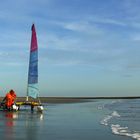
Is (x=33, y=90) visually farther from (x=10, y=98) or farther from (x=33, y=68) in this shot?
(x=10, y=98)

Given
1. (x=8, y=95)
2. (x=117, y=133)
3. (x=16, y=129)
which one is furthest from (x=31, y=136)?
(x=8, y=95)

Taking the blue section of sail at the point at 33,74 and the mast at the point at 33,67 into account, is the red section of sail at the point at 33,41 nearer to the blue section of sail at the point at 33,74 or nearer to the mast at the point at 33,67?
the mast at the point at 33,67

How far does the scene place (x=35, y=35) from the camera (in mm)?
31484

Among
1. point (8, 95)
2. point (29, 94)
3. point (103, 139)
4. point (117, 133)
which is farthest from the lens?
point (29, 94)

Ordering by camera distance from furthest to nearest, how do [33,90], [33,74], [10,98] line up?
[33,90], [33,74], [10,98]

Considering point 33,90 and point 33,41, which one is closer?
point 33,41

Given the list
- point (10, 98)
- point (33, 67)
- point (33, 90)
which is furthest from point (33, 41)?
point (10, 98)

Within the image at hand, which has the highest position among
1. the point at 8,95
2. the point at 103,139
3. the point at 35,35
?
the point at 35,35

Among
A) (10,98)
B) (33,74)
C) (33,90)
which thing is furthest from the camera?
(33,90)

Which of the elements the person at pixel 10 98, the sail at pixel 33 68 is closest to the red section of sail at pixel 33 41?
the sail at pixel 33 68

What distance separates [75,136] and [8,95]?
15865 mm

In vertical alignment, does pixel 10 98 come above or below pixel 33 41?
below

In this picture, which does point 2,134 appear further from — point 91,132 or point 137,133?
point 137,133

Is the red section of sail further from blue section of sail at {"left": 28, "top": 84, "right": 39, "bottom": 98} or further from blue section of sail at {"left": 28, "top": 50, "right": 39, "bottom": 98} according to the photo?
blue section of sail at {"left": 28, "top": 84, "right": 39, "bottom": 98}
